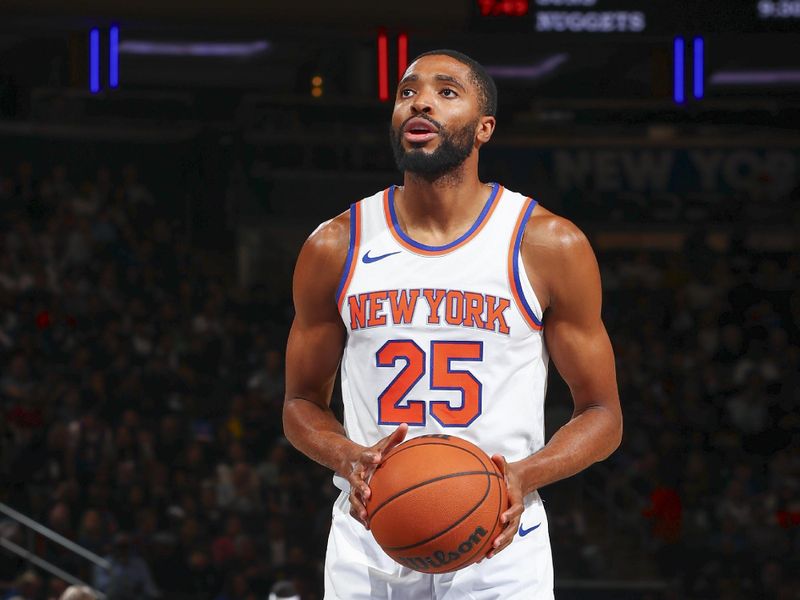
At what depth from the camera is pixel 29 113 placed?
56.5 feet

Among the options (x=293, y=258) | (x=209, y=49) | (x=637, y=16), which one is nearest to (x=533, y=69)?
(x=209, y=49)

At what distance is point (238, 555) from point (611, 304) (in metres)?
6.89

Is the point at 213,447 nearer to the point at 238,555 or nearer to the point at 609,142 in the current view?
the point at 238,555

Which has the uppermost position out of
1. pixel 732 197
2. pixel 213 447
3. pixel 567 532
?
pixel 732 197

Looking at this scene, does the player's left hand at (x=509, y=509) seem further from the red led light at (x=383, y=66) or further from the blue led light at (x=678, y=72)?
the blue led light at (x=678, y=72)

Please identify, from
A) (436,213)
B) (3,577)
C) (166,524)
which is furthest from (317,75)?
(436,213)

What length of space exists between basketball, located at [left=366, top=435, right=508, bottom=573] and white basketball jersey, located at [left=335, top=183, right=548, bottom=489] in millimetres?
324

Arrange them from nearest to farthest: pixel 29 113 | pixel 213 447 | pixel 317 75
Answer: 1. pixel 213 447
2. pixel 317 75
3. pixel 29 113

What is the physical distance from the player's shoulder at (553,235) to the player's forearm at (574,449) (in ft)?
1.48

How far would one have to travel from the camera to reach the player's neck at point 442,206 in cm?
334

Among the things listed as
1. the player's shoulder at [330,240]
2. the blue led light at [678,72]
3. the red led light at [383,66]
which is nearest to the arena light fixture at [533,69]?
the blue led light at [678,72]

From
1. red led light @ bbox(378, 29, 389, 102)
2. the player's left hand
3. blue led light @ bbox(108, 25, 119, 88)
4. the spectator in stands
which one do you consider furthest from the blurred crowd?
the player's left hand

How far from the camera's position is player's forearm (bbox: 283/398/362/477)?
3.09 meters

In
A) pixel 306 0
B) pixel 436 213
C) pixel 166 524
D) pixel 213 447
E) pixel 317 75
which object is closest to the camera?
pixel 436 213
